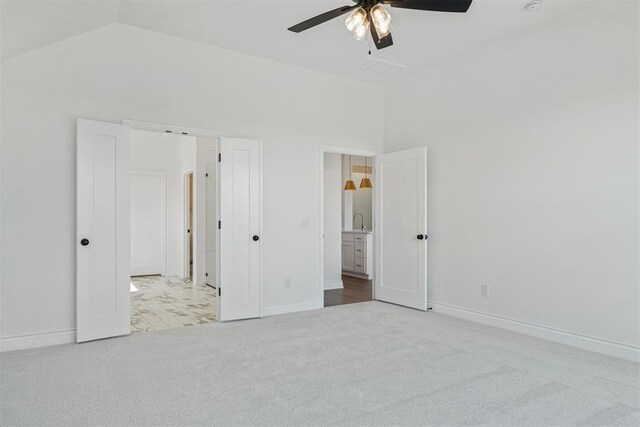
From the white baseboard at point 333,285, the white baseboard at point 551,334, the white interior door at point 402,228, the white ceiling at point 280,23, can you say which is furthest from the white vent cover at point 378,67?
the white baseboard at point 333,285

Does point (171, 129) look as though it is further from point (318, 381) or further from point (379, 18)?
point (318, 381)

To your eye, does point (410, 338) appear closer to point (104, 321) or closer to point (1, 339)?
point (104, 321)

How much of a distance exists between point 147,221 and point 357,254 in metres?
4.36

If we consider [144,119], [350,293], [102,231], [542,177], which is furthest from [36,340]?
[542,177]

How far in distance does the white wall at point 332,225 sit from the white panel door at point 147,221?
11.7 ft

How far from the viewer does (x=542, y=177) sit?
3.79 metres

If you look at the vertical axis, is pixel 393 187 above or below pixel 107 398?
above

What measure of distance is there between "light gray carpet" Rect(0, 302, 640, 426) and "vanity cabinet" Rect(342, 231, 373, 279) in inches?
134

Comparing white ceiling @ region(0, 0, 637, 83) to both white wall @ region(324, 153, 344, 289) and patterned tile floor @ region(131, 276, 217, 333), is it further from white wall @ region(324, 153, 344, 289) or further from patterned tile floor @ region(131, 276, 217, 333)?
patterned tile floor @ region(131, 276, 217, 333)

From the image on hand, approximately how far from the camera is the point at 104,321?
11.9 feet

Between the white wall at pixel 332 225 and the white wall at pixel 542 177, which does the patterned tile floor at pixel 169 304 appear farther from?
the white wall at pixel 542 177

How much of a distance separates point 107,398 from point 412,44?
4287mm

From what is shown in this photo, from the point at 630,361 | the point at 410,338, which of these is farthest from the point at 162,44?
the point at 630,361

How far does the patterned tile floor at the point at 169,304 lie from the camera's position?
4367 millimetres
